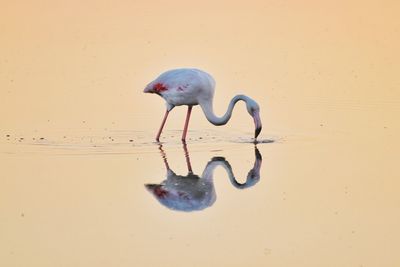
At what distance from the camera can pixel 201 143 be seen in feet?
46.1

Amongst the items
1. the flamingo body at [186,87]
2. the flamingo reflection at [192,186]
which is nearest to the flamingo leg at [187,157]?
the flamingo reflection at [192,186]

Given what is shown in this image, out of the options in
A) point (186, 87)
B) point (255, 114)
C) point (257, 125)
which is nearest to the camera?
point (257, 125)

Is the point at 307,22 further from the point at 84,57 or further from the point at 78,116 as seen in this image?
the point at 78,116

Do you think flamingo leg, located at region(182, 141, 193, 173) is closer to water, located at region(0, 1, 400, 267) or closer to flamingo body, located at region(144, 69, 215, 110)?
water, located at region(0, 1, 400, 267)

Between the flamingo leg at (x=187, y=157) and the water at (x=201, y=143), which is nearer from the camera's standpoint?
the water at (x=201, y=143)

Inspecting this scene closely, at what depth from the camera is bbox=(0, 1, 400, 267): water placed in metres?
9.13

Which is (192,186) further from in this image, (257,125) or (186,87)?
(186,87)

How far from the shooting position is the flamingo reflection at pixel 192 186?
10414 millimetres

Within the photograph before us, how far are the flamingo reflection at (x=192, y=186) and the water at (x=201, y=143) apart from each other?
0.10ft

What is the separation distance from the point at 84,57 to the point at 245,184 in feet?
34.4

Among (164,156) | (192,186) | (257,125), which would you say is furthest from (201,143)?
(192,186)

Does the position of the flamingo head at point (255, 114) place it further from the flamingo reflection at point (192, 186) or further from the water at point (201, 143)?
the flamingo reflection at point (192, 186)

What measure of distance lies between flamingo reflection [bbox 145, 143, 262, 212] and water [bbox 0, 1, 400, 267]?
32mm

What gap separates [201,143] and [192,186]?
2.87 metres
